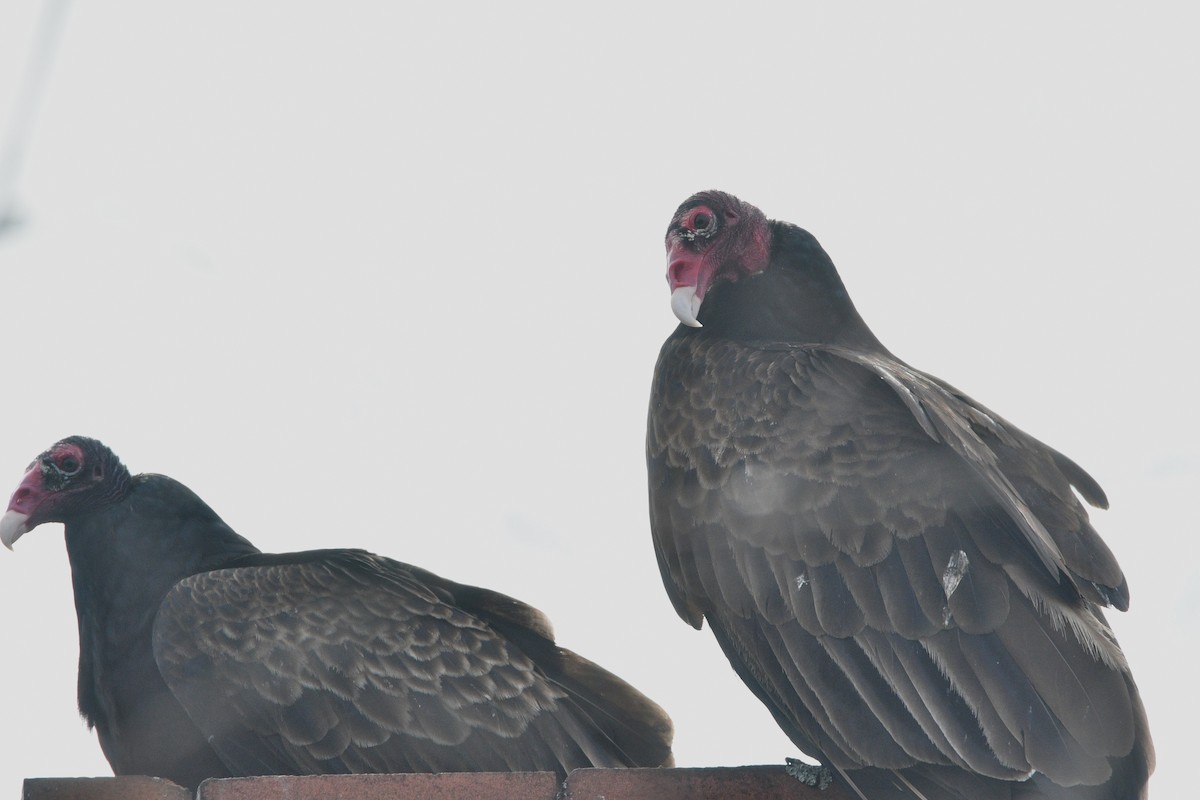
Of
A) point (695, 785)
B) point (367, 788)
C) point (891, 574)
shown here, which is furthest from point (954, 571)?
point (367, 788)

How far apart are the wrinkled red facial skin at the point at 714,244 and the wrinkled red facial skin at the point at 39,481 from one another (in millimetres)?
1830

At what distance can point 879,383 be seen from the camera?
2.74m

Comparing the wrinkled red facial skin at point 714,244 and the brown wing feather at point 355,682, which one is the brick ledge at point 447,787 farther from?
the wrinkled red facial skin at point 714,244

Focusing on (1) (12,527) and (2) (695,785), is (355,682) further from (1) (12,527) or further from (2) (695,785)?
(1) (12,527)

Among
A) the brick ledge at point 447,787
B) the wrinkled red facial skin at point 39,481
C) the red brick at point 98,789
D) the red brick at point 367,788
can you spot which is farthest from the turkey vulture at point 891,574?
the wrinkled red facial skin at point 39,481

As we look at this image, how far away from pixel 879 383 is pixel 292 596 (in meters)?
1.52

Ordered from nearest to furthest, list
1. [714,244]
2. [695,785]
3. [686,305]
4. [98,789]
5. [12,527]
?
[98,789], [695,785], [686,305], [714,244], [12,527]

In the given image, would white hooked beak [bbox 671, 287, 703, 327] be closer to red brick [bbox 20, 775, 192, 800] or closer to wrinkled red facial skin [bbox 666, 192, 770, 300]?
wrinkled red facial skin [bbox 666, 192, 770, 300]

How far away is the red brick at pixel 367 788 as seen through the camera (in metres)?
2.29

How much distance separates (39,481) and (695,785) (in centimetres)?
228

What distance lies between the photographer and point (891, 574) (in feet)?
8.16

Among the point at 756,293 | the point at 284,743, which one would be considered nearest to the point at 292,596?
the point at 284,743

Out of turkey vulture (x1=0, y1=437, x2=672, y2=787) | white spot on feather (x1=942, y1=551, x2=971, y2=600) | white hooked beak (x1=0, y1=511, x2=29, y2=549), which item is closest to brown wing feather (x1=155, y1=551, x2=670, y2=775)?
turkey vulture (x1=0, y1=437, x2=672, y2=787)

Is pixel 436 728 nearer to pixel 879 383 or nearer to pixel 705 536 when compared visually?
pixel 705 536
